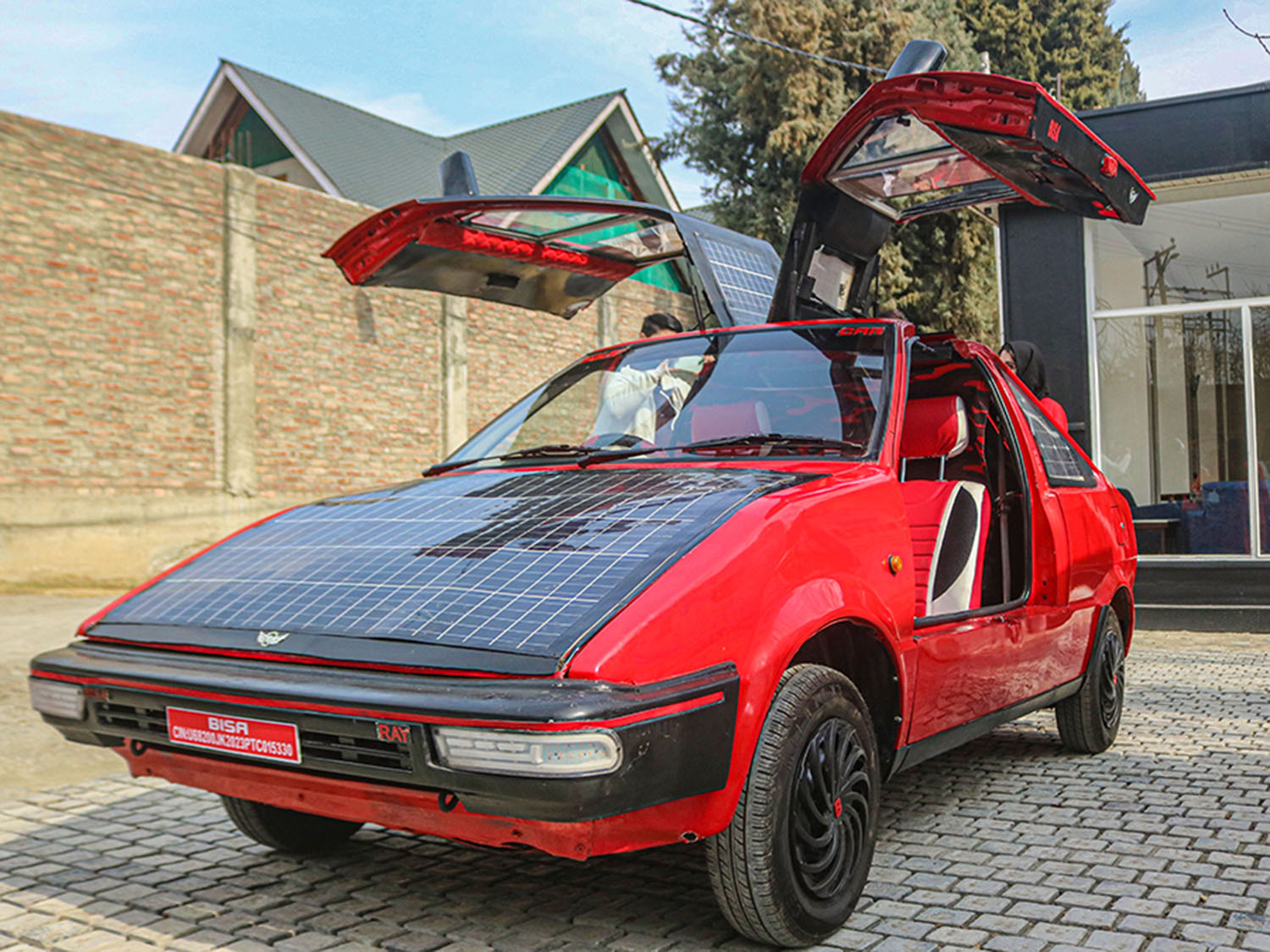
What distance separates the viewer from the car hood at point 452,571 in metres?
2.60

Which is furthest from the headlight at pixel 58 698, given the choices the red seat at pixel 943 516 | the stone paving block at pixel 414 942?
the red seat at pixel 943 516

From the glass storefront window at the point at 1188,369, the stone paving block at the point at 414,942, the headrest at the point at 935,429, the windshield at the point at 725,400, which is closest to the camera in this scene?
the stone paving block at the point at 414,942

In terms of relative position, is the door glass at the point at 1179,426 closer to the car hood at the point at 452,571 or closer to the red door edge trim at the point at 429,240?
the red door edge trim at the point at 429,240

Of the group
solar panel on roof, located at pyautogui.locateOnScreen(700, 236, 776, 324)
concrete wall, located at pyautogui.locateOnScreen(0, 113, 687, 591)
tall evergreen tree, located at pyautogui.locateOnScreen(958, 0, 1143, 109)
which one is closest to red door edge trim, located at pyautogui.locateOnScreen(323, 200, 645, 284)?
solar panel on roof, located at pyautogui.locateOnScreen(700, 236, 776, 324)

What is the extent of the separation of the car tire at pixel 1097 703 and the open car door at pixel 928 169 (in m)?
1.95

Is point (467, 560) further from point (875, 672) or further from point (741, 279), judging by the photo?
point (741, 279)

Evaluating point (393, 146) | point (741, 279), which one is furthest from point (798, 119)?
point (741, 279)

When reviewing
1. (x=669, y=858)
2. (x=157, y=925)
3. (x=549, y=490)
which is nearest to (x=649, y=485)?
(x=549, y=490)

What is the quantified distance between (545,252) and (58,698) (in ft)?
11.4

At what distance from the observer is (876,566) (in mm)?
3281

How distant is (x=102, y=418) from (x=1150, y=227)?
10826 millimetres

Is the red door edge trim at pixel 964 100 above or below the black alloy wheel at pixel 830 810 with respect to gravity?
above

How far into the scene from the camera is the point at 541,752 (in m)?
2.31

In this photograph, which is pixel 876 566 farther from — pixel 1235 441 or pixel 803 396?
pixel 1235 441
